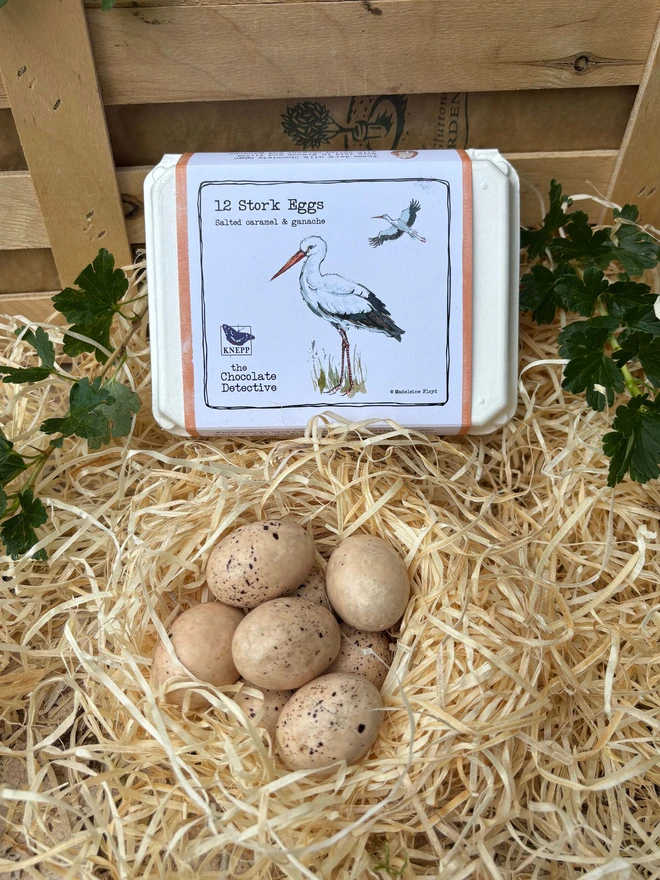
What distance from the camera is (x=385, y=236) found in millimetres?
1151

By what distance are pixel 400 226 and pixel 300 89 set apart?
12.4 inches

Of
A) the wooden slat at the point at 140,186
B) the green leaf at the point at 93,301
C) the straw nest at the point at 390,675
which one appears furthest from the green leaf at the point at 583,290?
the green leaf at the point at 93,301

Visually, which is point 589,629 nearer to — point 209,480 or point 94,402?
point 209,480

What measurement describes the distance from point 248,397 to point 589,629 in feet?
2.39

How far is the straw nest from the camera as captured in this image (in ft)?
2.87

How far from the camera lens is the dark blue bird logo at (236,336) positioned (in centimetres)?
118

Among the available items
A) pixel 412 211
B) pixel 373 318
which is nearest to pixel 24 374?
pixel 373 318

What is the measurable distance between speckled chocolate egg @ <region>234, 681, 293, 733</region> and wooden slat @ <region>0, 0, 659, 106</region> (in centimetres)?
105

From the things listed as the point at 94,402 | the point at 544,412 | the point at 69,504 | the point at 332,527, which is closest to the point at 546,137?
the point at 544,412

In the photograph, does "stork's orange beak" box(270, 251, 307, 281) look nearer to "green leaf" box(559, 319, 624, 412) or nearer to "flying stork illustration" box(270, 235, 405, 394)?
"flying stork illustration" box(270, 235, 405, 394)

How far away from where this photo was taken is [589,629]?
1.04 meters

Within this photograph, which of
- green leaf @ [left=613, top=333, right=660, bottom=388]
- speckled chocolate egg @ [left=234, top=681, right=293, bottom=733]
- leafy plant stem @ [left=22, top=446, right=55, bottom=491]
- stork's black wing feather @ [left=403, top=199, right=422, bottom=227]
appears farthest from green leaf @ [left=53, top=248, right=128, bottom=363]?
green leaf @ [left=613, top=333, right=660, bottom=388]

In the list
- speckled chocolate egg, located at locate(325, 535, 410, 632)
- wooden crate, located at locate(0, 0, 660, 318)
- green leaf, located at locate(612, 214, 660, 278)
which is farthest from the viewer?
green leaf, located at locate(612, 214, 660, 278)

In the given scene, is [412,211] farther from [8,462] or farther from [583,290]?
[8,462]
